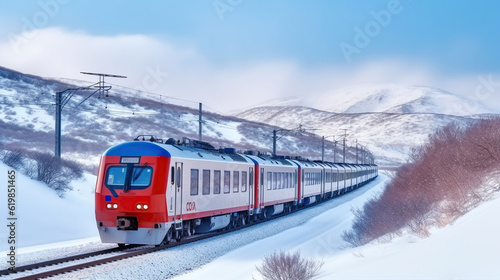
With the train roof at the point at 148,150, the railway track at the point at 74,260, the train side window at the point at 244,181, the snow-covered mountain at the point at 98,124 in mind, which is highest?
the snow-covered mountain at the point at 98,124

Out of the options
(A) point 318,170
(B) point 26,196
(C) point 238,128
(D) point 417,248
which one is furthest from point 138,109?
(D) point 417,248

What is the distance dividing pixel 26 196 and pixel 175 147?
8.51 m

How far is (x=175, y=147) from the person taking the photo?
60.6ft

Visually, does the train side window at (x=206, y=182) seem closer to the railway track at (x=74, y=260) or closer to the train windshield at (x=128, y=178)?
the railway track at (x=74, y=260)

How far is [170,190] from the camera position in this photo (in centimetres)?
1717

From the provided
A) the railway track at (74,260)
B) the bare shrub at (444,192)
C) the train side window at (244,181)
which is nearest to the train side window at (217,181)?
the railway track at (74,260)

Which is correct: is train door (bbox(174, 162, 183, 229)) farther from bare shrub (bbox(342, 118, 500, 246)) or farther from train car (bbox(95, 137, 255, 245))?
bare shrub (bbox(342, 118, 500, 246))

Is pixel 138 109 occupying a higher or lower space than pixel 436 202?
higher

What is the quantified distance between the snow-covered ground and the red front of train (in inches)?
36.1

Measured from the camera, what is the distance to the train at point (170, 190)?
1688 cm

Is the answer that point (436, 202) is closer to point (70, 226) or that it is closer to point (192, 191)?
point (192, 191)

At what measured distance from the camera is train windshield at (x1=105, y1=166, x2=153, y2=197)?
17.0 meters

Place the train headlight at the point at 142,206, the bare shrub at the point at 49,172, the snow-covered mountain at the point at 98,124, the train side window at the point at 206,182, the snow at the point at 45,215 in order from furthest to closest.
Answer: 1. the snow-covered mountain at the point at 98,124
2. the bare shrub at the point at 49,172
3. the snow at the point at 45,215
4. the train side window at the point at 206,182
5. the train headlight at the point at 142,206

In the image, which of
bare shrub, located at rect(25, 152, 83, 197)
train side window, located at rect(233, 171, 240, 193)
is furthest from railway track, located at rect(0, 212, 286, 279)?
bare shrub, located at rect(25, 152, 83, 197)
